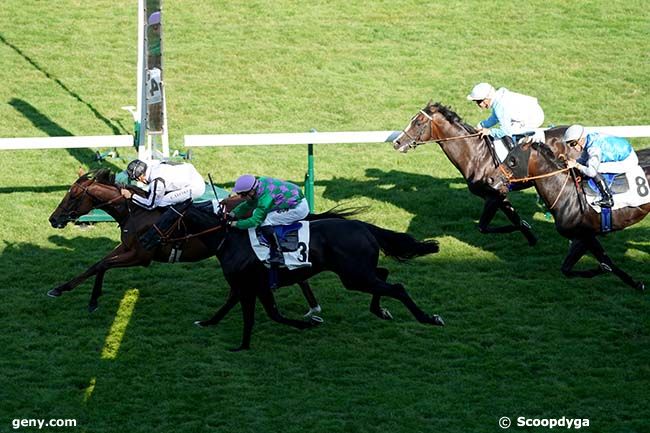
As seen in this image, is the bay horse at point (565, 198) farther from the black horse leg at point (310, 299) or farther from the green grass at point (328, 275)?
the black horse leg at point (310, 299)

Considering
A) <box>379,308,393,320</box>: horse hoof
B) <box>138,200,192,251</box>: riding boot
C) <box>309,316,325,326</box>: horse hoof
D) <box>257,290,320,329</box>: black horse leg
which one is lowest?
<box>309,316,325,326</box>: horse hoof

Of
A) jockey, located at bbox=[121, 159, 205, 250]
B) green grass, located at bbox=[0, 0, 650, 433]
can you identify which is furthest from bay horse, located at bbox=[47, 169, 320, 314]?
green grass, located at bbox=[0, 0, 650, 433]

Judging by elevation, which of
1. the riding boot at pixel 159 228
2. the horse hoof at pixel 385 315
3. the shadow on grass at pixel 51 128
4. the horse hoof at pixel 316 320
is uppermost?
the riding boot at pixel 159 228

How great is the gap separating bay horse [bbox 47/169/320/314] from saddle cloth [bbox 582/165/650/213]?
252cm

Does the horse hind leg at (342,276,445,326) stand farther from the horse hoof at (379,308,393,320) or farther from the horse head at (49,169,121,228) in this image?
the horse head at (49,169,121,228)

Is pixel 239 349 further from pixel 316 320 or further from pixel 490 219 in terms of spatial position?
pixel 490 219

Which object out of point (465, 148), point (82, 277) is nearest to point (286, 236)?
point (82, 277)

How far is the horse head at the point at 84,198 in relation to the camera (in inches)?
401

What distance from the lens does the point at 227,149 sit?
14781mm

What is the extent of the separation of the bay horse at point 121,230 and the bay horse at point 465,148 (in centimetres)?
244

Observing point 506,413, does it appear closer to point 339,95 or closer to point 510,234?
point 510,234

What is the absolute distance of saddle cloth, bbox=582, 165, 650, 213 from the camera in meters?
10.4

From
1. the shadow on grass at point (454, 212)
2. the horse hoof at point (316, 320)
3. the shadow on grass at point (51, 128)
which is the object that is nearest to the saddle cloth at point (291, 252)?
the horse hoof at point (316, 320)

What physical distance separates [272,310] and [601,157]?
3384mm
